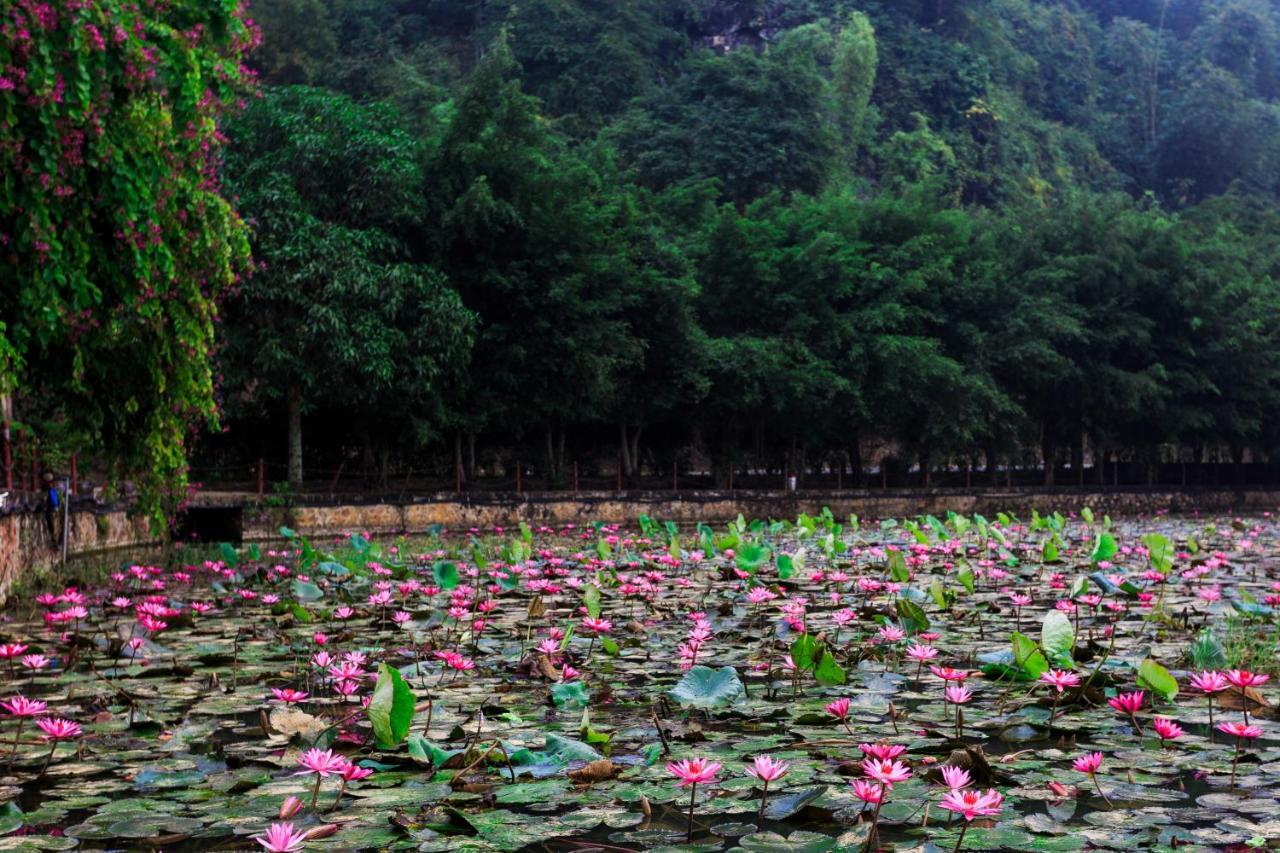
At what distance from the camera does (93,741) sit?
4.02m

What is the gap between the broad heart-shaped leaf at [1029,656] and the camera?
4488 mm

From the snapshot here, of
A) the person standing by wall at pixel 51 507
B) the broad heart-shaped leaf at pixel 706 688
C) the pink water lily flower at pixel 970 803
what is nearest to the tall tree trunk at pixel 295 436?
the person standing by wall at pixel 51 507

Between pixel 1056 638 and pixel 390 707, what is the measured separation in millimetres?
2707

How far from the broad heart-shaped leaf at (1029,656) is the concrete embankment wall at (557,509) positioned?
24.9ft

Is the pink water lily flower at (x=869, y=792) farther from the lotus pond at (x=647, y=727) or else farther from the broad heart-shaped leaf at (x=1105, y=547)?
the broad heart-shaped leaf at (x=1105, y=547)

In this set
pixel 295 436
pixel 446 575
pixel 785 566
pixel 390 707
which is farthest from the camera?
pixel 295 436

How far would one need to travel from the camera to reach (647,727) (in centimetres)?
418

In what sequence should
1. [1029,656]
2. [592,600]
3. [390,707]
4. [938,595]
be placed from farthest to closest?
[938,595], [592,600], [1029,656], [390,707]

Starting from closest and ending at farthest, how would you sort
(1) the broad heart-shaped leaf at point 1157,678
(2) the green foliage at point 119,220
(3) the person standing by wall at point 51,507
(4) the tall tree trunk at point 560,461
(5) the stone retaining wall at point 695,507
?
(1) the broad heart-shaped leaf at point 1157,678, (2) the green foliage at point 119,220, (3) the person standing by wall at point 51,507, (5) the stone retaining wall at point 695,507, (4) the tall tree trunk at point 560,461

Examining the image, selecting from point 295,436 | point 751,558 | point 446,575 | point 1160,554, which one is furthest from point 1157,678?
point 295,436

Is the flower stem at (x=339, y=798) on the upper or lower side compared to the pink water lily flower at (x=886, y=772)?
lower

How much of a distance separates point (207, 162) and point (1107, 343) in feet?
91.6

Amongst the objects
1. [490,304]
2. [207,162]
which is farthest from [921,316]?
[207,162]

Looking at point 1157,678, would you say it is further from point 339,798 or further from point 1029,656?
point 339,798
